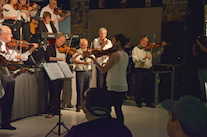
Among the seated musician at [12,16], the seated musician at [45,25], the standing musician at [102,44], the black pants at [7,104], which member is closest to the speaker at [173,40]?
the standing musician at [102,44]

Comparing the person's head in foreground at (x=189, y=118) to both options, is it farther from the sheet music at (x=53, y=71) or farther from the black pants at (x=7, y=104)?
the black pants at (x=7, y=104)

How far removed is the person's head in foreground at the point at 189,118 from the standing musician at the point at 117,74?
199 centimetres

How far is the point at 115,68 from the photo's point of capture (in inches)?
134

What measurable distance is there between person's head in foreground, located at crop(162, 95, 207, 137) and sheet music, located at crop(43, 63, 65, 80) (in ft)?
8.22

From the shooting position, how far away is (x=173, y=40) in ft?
22.4

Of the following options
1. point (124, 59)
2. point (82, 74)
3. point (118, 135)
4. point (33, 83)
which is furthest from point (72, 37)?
point (118, 135)

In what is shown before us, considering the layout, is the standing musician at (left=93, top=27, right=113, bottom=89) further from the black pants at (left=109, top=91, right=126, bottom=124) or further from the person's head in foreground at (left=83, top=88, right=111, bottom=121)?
the person's head in foreground at (left=83, top=88, right=111, bottom=121)

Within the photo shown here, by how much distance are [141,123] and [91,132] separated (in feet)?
11.4

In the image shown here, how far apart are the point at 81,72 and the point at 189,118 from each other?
4.30 m

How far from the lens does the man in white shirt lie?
5.44m

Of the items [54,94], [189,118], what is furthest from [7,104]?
[189,118]

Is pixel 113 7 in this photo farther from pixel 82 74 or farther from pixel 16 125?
pixel 16 125

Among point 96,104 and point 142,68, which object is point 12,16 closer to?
point 142,68

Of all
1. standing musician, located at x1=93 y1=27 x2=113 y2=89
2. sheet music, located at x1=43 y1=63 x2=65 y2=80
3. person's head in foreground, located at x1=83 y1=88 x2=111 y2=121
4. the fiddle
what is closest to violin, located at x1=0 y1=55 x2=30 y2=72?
the fiddle
